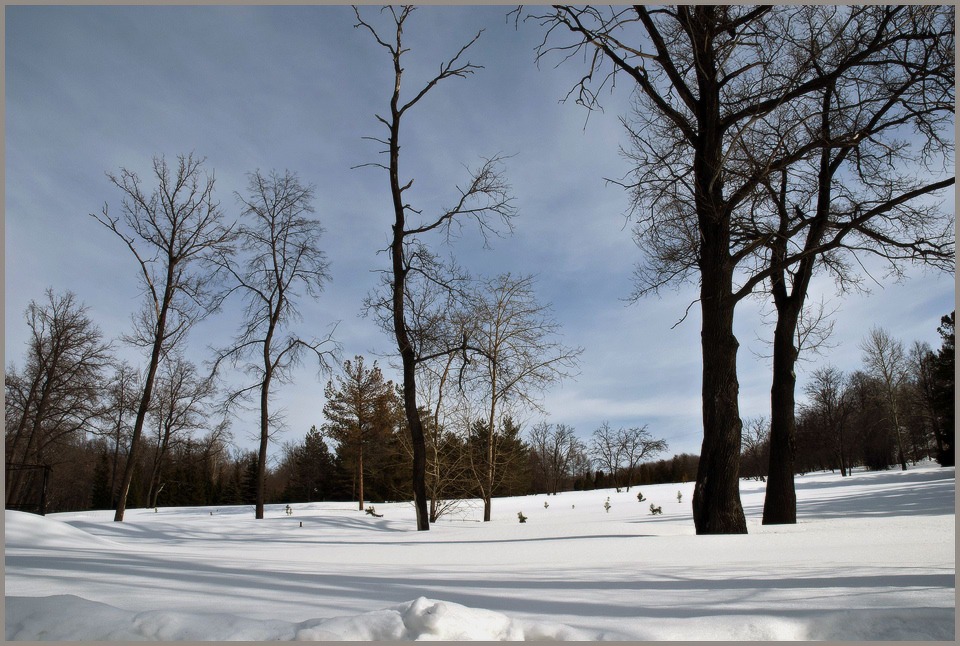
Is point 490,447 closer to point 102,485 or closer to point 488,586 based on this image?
point 488,586

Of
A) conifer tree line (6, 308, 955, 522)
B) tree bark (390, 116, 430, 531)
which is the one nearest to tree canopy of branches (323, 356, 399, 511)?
conifer tree line (6, 308, 955, 522)

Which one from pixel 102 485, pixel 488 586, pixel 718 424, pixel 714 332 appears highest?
pixel 714 332

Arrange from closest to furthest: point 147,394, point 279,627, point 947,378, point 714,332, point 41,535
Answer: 1. point 279,627
2. point 41,535
3. point 714,332
4. point 147,394
5. point 947,378

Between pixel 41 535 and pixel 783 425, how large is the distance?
35.2ft

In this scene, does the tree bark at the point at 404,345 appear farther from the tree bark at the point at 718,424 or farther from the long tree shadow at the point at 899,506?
the long tree shadow at the point at 899,506

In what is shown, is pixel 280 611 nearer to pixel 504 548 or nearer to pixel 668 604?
pixel 668 604

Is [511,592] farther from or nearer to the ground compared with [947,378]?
nearer to the ground

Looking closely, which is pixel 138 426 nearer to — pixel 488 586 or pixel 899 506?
pixel 488 586

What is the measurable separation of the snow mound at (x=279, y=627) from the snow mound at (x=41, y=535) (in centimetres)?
400

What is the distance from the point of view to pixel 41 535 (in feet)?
18.6

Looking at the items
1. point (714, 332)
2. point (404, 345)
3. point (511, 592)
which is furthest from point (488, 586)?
point (404, 345)

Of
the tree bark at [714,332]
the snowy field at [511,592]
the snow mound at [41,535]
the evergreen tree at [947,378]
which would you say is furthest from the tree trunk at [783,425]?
the evergreen tree at [947,378]

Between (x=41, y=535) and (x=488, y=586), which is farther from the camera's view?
(x=41, y=535)

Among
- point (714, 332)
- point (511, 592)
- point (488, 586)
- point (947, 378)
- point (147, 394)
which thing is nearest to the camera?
point (511, 592)
